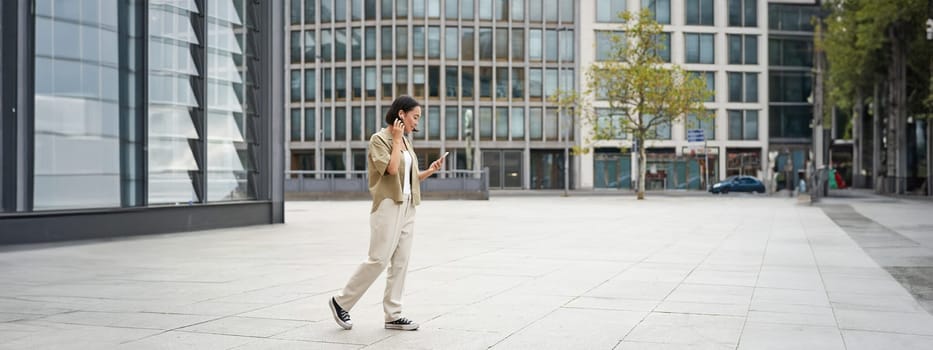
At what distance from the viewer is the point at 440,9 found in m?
65.4

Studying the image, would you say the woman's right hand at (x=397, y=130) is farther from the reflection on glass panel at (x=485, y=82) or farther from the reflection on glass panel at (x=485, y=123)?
the reflection on glass panel at (x=485, y=82)

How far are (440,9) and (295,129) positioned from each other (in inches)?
537

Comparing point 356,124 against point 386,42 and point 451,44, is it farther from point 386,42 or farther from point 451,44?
point 451,44

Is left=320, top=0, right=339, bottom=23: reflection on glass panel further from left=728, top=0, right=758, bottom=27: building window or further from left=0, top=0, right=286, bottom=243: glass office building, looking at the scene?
left=0, top=0, right=286, bottom=243: glass office building

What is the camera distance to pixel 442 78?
6519 centimetres

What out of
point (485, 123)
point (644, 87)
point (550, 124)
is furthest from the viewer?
point (550, 124)

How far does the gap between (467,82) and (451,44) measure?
2.92m

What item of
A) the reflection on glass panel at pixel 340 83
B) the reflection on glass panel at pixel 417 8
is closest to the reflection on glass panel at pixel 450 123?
the reflection on glass panel at pixel 417 8

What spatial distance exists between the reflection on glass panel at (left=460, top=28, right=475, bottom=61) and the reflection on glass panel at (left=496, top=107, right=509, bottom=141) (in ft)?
14.0

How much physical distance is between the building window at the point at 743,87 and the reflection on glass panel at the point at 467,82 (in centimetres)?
1981

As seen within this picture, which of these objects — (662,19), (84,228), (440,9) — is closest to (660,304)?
(84,228)

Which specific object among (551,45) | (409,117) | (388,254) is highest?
(551,45)

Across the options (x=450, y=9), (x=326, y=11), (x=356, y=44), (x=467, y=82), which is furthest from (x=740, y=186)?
(x=326, y=11)

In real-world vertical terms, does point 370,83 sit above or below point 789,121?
above
